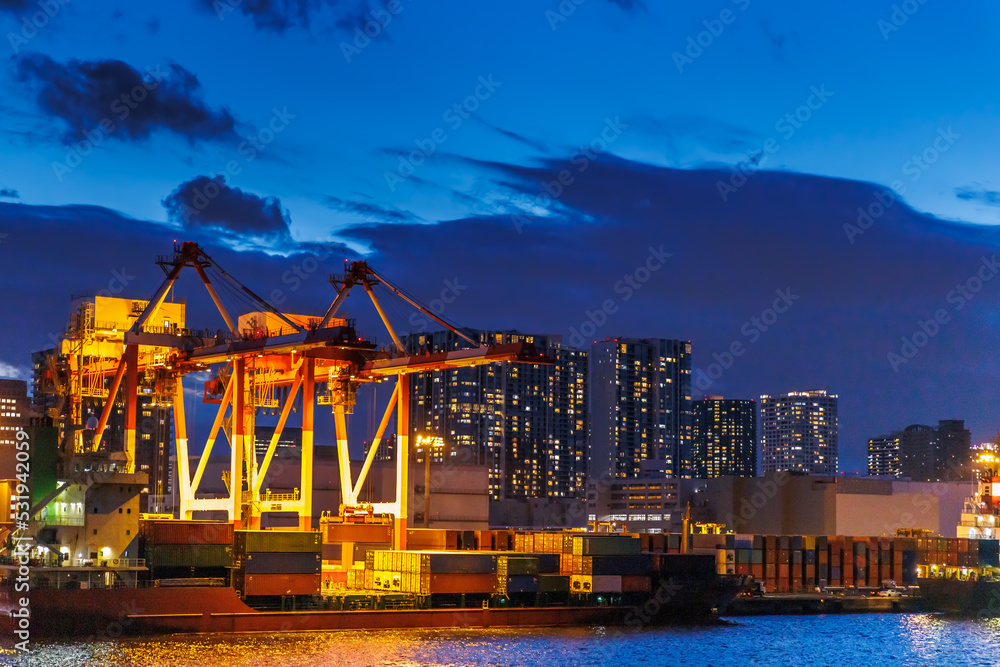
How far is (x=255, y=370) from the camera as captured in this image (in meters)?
60.5

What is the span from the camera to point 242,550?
148ft

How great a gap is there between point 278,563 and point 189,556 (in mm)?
3238

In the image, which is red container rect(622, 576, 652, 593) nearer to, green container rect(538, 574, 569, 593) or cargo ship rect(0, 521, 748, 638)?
cargo ship rect(0, 521, 748, 638)

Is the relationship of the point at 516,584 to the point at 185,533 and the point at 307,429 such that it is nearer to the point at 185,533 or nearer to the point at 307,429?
the point at 307,429

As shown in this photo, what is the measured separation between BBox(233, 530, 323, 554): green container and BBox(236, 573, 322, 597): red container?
923 mm

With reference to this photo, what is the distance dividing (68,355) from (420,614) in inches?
912

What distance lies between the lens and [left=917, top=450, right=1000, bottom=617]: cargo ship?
6488 cm

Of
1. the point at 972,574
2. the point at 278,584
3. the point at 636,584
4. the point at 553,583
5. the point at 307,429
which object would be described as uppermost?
the point at 307,429

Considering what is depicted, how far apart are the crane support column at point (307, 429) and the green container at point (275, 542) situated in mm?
7619

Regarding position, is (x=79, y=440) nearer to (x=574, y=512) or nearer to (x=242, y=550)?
(x=242, y=550)

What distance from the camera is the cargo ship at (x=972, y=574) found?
213ft

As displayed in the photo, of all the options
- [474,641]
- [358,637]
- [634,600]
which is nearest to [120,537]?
[358,637]

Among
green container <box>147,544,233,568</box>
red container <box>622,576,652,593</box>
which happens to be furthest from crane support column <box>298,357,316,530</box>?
red container <box>622,576,652,593</box>

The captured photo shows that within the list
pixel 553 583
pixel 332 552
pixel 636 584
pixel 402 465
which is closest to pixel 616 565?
pixel 636 584
